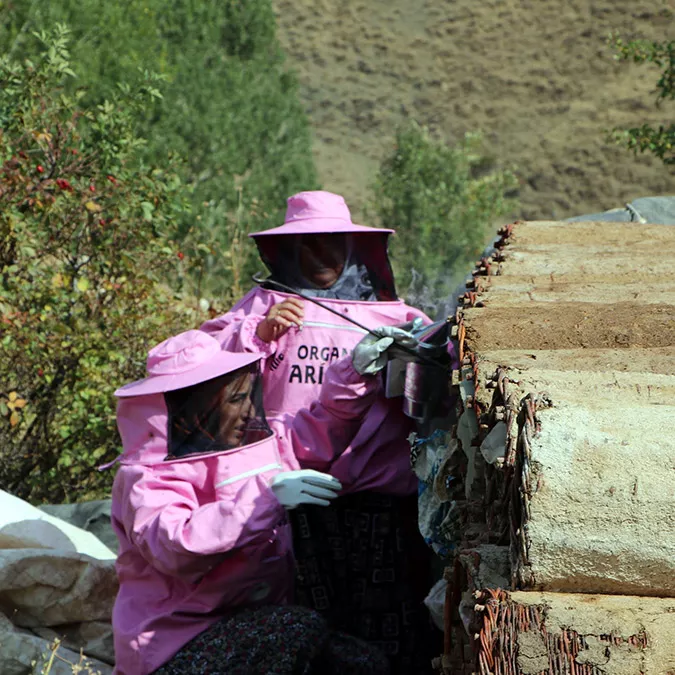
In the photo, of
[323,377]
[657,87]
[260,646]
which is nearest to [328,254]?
[323,377]

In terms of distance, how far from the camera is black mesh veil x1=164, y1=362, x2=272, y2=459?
11.4ft

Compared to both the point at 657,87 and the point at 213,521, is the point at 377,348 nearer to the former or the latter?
the point at 213,521

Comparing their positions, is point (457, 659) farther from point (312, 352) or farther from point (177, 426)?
point (312, 352)

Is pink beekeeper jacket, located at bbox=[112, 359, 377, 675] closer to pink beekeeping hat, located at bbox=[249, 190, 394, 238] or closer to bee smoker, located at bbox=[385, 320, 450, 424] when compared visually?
bee smoker, located at bbox=[385, 320, 450, 424]

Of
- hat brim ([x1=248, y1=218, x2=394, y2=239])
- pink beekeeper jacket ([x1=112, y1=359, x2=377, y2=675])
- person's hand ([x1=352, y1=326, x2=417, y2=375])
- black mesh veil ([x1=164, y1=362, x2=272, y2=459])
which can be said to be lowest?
pink beekeeper jacket ([x1=112, y1=359, x2=377, y2=675])

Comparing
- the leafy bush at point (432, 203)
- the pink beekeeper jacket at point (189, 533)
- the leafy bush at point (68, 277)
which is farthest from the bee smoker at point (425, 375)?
the leafy bush at point (432, 203)

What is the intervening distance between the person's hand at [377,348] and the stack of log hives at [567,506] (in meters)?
0.79

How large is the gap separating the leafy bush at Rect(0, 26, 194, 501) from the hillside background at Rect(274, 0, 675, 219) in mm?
Result: 25893

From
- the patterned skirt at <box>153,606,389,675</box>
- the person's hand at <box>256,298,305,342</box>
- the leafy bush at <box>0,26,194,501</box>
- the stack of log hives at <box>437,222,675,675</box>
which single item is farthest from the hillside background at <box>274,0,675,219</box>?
the stack of log hives at <box>437,222,675,675</box>

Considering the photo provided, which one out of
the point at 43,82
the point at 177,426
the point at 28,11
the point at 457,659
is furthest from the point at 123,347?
the point at 28,11

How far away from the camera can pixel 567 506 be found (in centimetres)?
175

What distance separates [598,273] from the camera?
3.39 meters

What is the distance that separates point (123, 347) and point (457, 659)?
160 inches

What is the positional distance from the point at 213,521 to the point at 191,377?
49 centimetres
